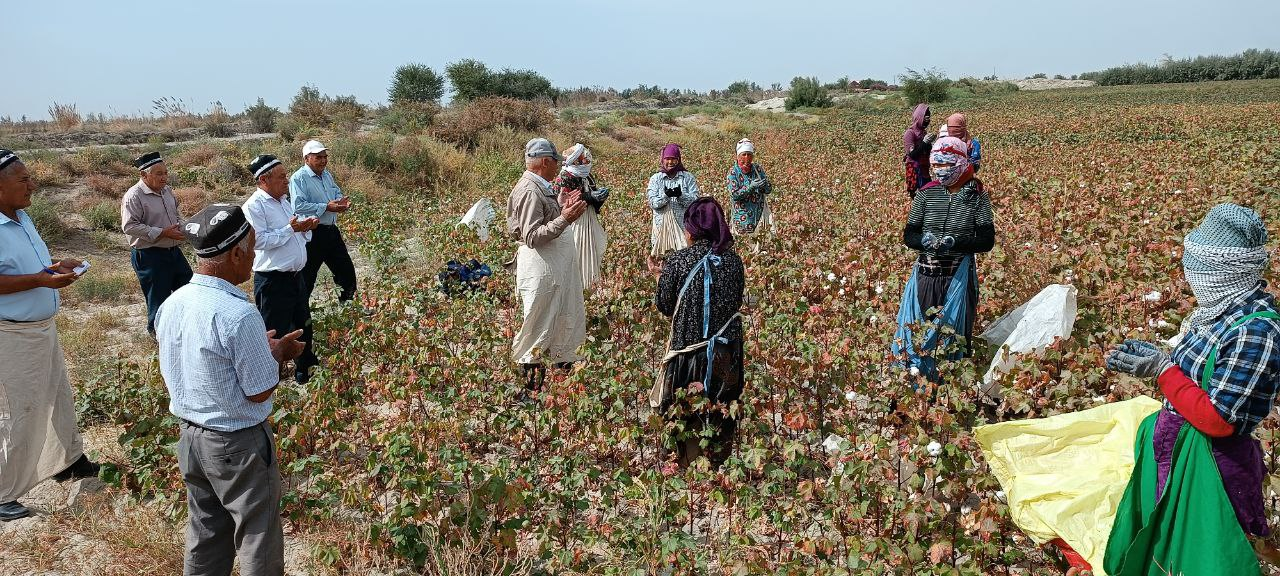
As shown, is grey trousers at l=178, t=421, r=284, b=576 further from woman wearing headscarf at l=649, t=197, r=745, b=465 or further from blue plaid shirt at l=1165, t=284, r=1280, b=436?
blue plaid shirt at l=1165, t=284, r=1280, b=436

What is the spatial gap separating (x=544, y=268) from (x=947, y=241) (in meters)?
2.15

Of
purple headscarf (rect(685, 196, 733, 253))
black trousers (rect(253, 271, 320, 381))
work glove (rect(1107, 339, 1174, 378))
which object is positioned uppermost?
purple headscarf (rect(685, 196, 733, 253))

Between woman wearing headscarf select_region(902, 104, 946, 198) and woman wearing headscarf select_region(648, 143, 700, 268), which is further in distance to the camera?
woman wearing headscarf select_region(648, 143, 700, 268)

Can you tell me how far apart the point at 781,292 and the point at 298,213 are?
346 cm

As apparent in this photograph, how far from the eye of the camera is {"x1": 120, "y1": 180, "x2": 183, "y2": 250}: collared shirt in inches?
190

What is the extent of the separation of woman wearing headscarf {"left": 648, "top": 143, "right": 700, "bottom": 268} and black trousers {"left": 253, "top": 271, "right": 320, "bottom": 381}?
2.65 metres

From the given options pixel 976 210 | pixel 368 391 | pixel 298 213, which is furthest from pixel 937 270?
pixel 298 213

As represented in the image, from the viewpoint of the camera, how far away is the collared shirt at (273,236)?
4.45 m

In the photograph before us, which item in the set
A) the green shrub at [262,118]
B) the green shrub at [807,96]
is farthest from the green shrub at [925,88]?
the green shrub at [262,118]

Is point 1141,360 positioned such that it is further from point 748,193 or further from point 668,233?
point 748,193

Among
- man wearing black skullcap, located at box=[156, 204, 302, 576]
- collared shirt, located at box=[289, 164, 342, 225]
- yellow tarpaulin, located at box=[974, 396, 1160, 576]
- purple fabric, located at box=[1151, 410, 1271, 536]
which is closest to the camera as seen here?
purple fabric, located at box=[1151, 410, 1271, 536]

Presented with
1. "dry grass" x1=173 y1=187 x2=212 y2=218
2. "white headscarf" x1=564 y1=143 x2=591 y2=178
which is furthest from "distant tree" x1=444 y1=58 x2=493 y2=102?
"white headscarf" x1=564 y1=143 x2=591 y2=178

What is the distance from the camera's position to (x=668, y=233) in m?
6.22

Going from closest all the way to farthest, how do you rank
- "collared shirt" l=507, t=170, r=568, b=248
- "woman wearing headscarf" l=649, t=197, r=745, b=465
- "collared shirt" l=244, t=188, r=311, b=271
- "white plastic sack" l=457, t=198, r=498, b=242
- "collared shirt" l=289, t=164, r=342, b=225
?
"woman wearing headscarf" l=649, t=197, r=745, b=465, "collared shirt" l=507, t=170, r=568, b=248, "collared shirt" l=244, t=188, r=311, b=271, "collared shirt" l=289, t=164, r=342, b=225, "white plastic sack" l=457, t=198, r=498, b=242
